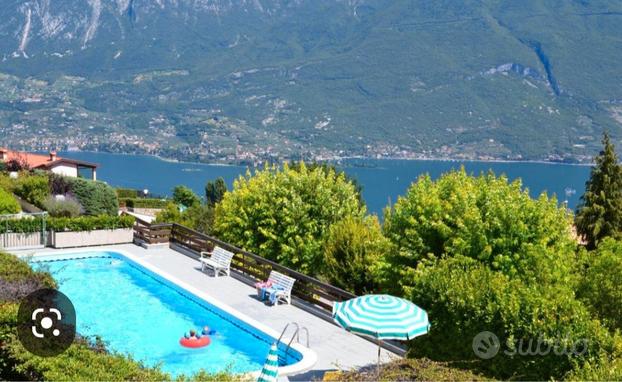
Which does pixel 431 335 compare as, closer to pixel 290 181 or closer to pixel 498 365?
pixel 498 365

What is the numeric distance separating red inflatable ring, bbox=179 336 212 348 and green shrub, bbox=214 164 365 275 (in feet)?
16.5

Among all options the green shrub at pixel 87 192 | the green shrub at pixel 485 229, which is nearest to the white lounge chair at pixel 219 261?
the green shrub at pixel 485 229

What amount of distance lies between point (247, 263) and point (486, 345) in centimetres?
957

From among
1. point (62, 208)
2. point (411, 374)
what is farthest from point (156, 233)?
point (411, 374)

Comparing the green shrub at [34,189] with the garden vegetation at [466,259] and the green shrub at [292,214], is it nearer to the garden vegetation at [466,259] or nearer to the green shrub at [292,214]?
the garden vegetation at [466,259]

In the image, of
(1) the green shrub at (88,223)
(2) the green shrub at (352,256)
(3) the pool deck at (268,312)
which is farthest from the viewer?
(1) the green shrub at (88,223)

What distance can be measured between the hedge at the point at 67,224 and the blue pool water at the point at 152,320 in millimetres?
1296

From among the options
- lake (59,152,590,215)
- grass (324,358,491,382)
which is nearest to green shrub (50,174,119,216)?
grass (324,358,491,382)

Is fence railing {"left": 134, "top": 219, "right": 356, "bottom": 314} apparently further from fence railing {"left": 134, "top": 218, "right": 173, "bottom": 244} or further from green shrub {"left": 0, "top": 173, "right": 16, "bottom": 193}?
green shrub {"left": 0, "top": 173, "right": 16, "bottom": 193}

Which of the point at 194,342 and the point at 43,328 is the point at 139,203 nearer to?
the point at 194,342

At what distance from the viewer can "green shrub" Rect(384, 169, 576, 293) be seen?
1272 centimetres

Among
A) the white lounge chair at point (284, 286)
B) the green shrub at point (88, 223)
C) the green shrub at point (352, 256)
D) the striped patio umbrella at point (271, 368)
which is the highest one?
the striped patio umbrella at point (271, 368)

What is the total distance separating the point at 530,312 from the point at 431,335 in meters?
2.00

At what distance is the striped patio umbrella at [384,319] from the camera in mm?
9305
